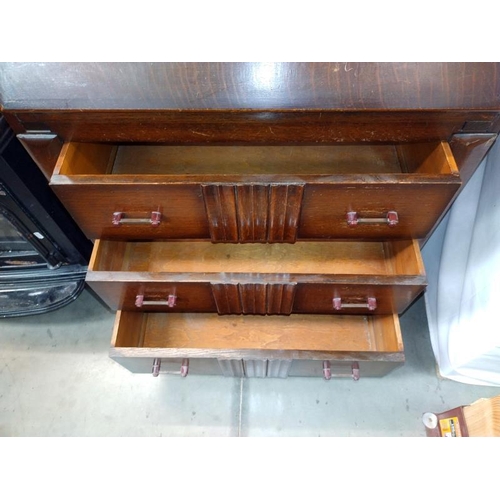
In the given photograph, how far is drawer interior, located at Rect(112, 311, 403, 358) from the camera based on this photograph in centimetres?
87

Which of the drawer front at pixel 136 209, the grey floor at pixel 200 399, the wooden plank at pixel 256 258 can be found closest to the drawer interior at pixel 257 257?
the wooden plank at pixel 256 258

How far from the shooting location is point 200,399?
39.1 inches

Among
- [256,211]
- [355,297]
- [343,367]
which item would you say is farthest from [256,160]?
[343,367]

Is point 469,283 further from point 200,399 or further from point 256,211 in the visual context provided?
point 200,399

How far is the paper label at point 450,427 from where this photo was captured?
0.84 metres

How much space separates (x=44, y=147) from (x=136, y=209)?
16 centimetres

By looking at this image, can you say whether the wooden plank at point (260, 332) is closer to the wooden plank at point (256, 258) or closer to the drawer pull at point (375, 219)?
the wooden plank at point (256, 258)

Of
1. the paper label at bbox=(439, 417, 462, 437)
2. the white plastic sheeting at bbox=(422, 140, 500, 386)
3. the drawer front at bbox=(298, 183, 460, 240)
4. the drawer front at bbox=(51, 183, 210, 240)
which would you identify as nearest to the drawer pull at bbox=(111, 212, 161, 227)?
the drawer front at bbox=(51, 183, 210, 240)

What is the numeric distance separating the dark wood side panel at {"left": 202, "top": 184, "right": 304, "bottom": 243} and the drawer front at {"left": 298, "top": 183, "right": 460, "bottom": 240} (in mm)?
24

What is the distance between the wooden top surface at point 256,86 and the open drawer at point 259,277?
0.89ft

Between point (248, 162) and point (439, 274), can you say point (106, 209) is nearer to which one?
point (248, 162)

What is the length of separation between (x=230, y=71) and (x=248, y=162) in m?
0.25

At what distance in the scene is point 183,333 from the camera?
89 centimetres

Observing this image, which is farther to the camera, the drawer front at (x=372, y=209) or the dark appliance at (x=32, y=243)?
the dark appliance at (x=32, y=243)
